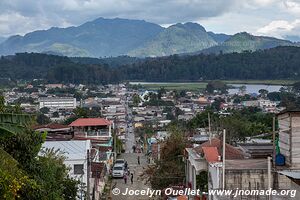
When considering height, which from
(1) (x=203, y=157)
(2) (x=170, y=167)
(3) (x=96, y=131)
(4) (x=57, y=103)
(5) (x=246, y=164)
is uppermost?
(5) (x=246, y=164)

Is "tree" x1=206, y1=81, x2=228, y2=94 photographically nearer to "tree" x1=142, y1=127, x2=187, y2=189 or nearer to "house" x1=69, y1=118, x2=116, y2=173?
"house" x1=69, y1=118, x2=116, y2=173

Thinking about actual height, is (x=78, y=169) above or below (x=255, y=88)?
above

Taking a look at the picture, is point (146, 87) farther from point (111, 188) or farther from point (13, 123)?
point (13, 123)

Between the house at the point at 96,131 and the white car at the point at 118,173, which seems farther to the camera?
the house at the point at 96,131

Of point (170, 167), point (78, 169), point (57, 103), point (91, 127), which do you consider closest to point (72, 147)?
point (78, 169)

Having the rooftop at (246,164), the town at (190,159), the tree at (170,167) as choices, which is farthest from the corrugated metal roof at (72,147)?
the rooftop at (246,164)

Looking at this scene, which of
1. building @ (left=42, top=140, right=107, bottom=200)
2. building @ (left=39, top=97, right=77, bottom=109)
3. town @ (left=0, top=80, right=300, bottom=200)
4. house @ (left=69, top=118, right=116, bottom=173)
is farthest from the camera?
building @ (left=39, top=97, right=77, bottom=109)

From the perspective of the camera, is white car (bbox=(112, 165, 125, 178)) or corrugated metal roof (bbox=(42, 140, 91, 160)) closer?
corrugated metal roof (bbox=(42, 140, 91, 160))

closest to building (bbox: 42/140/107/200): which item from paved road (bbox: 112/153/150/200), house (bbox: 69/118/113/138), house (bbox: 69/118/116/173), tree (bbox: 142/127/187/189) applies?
paved road (bbox: 112/153/150/200)

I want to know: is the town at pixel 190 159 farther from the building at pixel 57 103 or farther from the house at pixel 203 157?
the building at pixel 57 103

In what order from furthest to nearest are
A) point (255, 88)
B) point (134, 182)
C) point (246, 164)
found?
1. point (255, 88)
2. point (134, 182)
3. point (246, 164)

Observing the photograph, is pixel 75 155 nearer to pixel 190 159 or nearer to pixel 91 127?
pixel 190 159

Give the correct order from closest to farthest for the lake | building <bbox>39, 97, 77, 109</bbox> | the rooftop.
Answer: the rooftop < building <bbox>39, 97, 77, 109</bbox> < the lake

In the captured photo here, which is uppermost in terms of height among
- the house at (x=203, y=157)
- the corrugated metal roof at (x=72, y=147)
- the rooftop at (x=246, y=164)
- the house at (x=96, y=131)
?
the rooftop at (x=246, y=164)
